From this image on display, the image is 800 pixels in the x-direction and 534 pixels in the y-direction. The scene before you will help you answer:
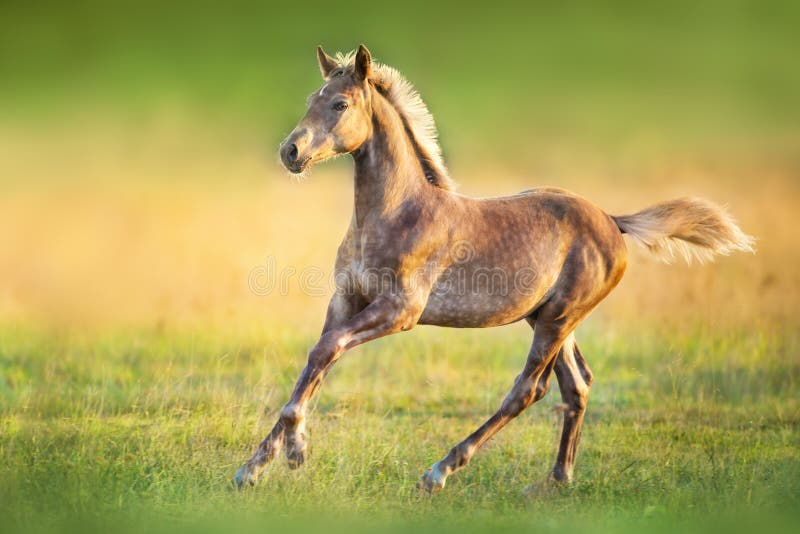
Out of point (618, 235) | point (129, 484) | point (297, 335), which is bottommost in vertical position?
point (129, 484)

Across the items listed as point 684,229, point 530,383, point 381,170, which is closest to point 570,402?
point 530,383

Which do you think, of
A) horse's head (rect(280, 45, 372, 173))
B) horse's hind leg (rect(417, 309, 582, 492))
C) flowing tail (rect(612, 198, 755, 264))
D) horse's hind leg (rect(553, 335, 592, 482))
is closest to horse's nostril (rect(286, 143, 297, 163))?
horse's head (rect(280, 45, 372, 173))

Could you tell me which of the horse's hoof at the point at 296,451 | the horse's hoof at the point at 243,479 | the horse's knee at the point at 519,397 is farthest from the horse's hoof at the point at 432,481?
the horse's hoof at the point at 243,479

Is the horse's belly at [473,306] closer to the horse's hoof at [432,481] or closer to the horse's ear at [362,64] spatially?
the horse's hoof at [432,481]

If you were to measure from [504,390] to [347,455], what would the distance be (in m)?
2.69

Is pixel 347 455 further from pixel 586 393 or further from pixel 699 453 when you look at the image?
pixel 699 453

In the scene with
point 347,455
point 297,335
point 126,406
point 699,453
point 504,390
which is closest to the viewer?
point 347,455

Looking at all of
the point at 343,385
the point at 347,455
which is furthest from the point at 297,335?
the point at 347,455

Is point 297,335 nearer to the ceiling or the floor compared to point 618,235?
nearer to the floor

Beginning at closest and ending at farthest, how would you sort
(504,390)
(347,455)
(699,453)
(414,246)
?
(414,246)
(347,455)
(699,453)
(504,390)

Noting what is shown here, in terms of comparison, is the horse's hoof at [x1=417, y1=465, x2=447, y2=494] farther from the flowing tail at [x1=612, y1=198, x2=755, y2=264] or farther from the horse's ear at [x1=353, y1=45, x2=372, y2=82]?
the horse's ear at [x1=353, y1=45, x2=372, y2=82]

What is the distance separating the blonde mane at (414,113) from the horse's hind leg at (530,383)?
132cm

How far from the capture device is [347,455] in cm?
742

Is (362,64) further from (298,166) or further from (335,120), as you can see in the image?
(298,166)
